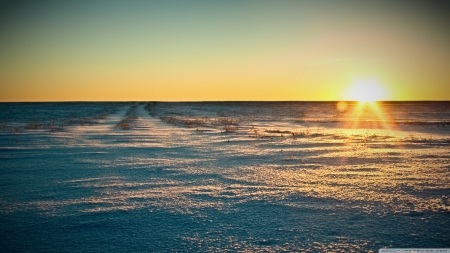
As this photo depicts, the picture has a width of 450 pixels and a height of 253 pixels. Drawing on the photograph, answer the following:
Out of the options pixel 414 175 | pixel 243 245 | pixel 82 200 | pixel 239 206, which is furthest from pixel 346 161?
pixel 82 200

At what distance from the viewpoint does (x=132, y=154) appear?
33.6 feet

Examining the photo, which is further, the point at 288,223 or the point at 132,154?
the point at 132,154

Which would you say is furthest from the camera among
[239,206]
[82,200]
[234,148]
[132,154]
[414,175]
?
[234,148]

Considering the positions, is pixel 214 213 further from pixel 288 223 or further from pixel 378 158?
pixel 378 158

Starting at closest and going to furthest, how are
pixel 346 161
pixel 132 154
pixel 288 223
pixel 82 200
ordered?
pixel 288 223
pixel 82 200
pixel 346 161
pixel 132 154

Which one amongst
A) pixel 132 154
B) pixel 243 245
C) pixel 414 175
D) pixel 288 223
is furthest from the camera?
pixel 132 154

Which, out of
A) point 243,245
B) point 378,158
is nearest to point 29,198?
point 243,245

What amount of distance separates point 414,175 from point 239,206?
15.1 feet

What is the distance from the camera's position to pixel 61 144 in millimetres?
12688

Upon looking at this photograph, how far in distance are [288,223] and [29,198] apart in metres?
4.43

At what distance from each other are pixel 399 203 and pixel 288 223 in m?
2.10

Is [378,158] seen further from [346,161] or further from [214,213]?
[214,213]

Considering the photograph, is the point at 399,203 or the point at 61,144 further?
the point at 61,144

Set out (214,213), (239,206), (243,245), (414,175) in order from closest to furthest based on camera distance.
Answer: (243,245), (214,213), (239,206), (414,175)
